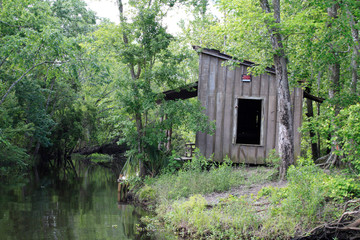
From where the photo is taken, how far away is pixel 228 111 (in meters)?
13.2

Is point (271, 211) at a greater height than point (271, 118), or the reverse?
point (271, 118)

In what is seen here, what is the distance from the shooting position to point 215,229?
7.29 m

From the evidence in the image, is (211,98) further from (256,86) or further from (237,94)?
(256,86)

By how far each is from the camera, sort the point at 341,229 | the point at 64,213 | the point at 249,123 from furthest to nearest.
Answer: the point at 249,123, the point at 64,213, the point at 341,229

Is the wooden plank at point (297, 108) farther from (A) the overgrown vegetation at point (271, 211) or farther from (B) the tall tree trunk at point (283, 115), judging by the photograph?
(A) the overgrown vegetation at point (271, 211)

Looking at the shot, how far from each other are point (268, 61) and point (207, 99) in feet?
9.07

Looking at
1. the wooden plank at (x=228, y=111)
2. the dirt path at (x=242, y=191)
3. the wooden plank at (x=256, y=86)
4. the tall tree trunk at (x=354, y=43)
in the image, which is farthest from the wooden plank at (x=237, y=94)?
the tall tree trunk at (x=354, y=43)

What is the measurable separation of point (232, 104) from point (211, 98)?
0.80 meters

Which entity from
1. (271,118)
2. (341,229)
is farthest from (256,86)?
(341,229)

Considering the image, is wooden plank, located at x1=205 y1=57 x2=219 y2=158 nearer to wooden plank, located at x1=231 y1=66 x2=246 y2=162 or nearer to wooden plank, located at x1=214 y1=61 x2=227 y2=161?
wooden plank, located at x1=214 y1=61 x2=227 y2=161

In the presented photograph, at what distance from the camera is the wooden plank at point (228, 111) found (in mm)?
13102

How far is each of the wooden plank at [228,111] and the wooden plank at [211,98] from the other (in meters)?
0.40

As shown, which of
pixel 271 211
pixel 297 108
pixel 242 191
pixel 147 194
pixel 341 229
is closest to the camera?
pixel 341 229

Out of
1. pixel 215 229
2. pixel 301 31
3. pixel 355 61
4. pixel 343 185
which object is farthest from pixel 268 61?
pixel 215 229
